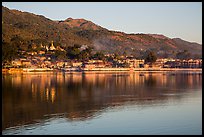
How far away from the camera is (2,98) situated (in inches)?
1004

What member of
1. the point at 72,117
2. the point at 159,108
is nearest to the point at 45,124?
the point at 72,117

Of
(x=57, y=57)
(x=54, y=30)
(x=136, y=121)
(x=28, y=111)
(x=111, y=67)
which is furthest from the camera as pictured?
(x=54, y=30)

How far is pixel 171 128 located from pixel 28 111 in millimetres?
7497

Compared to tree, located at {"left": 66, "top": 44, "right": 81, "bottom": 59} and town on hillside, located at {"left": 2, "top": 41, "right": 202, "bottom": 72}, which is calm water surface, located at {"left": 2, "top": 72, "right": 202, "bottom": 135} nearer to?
town on hillside, located at {"left": 2, "top": 41, "right": 202, "bottom": 72}

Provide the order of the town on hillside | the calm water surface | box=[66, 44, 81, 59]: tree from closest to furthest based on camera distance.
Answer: the calm water surface
the town on hillside
box=[66, 44, 81, 59]: tree

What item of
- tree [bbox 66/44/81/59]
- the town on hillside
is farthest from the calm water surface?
tree [bbox 66/44/81/59]

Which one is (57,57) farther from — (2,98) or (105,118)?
(105,118)

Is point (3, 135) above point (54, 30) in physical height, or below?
below

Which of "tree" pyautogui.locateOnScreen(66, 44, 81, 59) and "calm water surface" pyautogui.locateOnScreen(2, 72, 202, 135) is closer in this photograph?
"calm water surface" pyautogui.locateOnScreen(2, 72, 202, 135)

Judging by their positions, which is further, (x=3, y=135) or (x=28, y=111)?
(x=28, y=111)

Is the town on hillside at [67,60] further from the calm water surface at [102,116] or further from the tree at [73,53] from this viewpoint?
the calm water surface at [102,116]

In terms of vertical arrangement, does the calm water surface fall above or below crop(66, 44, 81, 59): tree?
below

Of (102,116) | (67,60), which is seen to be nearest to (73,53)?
(67,60)

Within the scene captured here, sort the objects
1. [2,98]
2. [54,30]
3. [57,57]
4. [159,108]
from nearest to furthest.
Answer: [159,108] < [2,98] < [57,57] < [54,30]
